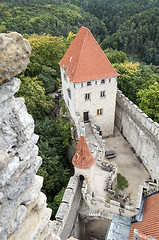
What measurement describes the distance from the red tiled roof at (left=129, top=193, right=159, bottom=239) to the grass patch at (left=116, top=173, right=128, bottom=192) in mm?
5720

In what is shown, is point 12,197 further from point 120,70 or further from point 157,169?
point 120,70

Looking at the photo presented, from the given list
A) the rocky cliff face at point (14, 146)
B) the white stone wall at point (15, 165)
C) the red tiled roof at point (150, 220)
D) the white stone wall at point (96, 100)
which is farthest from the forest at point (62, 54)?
the rocky cliff face at point (14, 146)

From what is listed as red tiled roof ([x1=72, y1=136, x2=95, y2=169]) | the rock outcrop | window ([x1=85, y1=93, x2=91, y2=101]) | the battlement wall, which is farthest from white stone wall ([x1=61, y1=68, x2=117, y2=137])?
the rock outcrop

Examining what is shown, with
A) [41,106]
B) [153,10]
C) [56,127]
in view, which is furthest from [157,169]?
[153,10]

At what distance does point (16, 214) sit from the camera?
658 centimetres

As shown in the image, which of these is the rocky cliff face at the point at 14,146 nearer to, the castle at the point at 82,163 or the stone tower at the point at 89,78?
the castle at the point at 82,163

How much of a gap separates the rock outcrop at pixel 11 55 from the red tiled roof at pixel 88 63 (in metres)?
16.4

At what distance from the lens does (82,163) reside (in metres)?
16.5

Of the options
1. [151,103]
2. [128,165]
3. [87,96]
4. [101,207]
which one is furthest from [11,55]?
[151,103]

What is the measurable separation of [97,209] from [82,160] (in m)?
4.52

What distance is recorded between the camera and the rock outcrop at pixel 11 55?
5419mm

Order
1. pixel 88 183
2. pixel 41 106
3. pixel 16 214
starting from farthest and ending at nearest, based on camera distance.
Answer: pixel 41 106 → pixel 88 183 → pixel 16 214

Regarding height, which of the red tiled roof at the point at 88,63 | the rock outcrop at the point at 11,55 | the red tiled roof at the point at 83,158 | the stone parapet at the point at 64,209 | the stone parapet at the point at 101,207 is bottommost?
the stone parapet at the point at 101,207

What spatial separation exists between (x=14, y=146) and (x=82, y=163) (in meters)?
11.1
